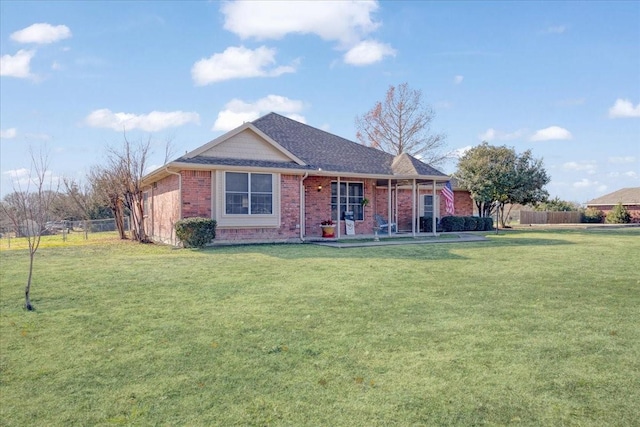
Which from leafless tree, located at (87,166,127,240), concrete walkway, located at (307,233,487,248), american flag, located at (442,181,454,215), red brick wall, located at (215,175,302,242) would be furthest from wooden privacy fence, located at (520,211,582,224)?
leafless tree, located at (87,166,127,240)

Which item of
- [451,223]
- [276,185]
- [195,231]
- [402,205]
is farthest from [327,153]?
[451,223]

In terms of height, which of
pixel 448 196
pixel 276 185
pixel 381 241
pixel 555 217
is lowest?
pixel 381 241

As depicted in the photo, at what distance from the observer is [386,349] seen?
4371mm

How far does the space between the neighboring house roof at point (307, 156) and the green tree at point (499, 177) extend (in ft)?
23.5

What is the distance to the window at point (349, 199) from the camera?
1792cm

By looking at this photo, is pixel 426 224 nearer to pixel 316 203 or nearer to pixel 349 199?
pixel 349 199

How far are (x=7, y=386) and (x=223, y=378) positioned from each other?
187cm

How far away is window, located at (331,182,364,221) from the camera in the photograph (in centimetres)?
1792

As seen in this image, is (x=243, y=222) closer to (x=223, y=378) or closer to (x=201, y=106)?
(x=201, y=106)

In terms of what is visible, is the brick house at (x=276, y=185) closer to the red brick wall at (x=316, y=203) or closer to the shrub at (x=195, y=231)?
the red brick wall at (x=316, y=203)

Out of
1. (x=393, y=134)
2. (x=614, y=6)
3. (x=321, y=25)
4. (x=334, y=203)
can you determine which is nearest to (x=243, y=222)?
(x=334, y=203)

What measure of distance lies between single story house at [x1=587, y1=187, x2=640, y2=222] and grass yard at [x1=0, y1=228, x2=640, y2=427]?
38.2 meters

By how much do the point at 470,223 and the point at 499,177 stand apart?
3932 mm

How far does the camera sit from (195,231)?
12.9 m
